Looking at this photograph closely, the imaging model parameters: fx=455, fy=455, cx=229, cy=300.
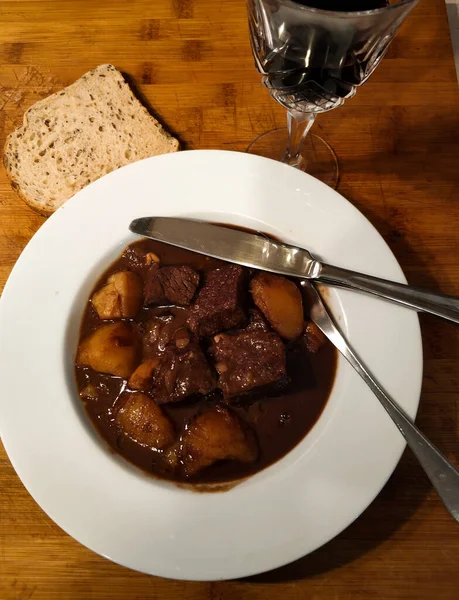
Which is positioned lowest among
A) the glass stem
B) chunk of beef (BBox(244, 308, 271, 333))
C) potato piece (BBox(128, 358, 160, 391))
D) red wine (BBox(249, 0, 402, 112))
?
→ potato piece (BBox(128, 358, 160, 391))

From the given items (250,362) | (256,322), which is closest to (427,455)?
(250,362)

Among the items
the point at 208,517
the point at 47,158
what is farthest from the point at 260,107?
the point at 208,517

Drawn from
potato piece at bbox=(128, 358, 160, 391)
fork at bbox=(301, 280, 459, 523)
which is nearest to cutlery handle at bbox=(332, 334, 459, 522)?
fork at bbox=(301, 280, 459, 523)

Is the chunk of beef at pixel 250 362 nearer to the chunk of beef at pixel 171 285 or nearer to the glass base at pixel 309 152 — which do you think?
the chunk of beef at pixel 171 285

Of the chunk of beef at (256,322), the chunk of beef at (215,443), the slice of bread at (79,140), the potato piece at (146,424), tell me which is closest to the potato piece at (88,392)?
the potato piece at (146,424)

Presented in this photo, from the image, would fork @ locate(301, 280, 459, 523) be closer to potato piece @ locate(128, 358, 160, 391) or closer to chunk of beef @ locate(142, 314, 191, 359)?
chunk of beef @ locate(142, 314, 191, 359)
